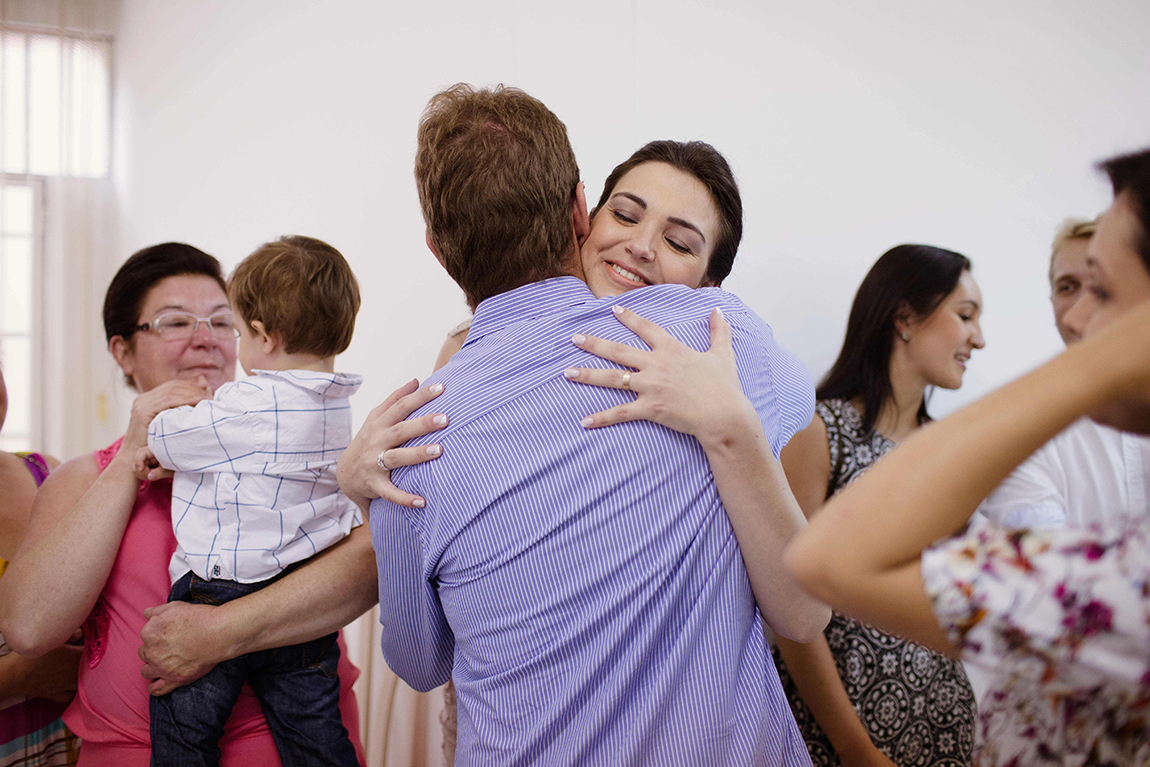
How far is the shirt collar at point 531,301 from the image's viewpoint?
107 cm

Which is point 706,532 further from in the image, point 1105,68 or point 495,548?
point 1105,68

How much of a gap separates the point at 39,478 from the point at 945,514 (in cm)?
212

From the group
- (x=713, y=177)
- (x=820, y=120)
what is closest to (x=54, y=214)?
(x=820, y=120)

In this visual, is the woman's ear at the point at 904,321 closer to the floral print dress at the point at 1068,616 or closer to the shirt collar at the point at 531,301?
the shirt collar at the point at 531,301

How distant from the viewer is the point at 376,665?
2562 mm

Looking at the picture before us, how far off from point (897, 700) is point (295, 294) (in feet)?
5.68

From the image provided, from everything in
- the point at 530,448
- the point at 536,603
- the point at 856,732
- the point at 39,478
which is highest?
the point at 530,448

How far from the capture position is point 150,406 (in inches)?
61.0

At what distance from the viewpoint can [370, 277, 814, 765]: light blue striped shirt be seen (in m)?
0.96

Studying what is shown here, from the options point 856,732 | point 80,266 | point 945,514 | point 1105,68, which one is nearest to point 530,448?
point 945,514

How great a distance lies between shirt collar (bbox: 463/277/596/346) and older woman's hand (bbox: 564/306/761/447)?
80mm

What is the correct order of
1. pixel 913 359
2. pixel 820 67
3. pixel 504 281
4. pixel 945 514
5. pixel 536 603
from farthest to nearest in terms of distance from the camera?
pixel 820 67, pixel 913 359, pixel 504 281, pixel 536 603, pixel 945 514

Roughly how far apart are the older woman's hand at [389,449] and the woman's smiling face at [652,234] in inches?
17.8

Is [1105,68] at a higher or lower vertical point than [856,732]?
higher
